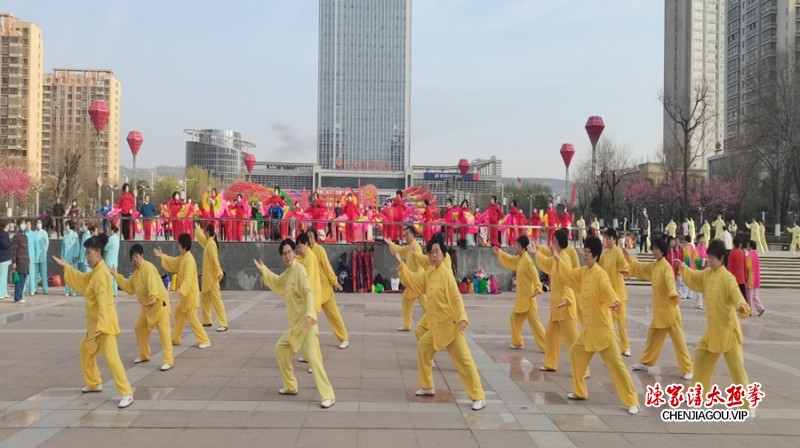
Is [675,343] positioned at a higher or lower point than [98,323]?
lower

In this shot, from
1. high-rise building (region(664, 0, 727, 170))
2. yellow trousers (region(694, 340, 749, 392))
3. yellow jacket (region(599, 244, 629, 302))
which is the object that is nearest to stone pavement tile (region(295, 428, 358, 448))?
yellow trousers (region(694, 340, 749, 392))

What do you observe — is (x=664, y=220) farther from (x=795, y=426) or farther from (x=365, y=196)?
(x=795, y=426)

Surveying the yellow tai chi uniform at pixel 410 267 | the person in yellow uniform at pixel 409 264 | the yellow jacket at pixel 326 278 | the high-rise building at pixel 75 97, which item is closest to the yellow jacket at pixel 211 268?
the yellow jacket at pixel 326 278

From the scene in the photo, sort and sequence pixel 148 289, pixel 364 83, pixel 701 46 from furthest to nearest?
pixel 364 83, pixel 701 46, pixel 148 289

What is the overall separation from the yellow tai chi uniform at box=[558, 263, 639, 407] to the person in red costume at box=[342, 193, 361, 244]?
1162cm

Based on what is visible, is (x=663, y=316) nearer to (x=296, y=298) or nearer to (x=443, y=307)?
(x=443, y=307)

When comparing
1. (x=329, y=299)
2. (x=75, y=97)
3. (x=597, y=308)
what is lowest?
(x=329, y=299)

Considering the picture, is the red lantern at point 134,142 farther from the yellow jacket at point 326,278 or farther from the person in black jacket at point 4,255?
the yellow jacket at point 326,278

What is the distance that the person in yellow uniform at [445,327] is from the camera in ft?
18.9

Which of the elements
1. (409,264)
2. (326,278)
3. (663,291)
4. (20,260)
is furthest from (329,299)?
(20,260)

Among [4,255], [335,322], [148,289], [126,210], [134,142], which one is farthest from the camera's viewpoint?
[134,142]

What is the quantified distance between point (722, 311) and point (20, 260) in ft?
46.0

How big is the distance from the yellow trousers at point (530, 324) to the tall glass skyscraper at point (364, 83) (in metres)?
102

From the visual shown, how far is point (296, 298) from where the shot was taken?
6043mm
